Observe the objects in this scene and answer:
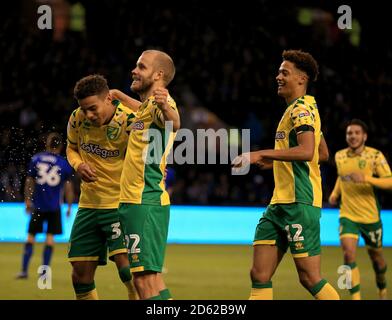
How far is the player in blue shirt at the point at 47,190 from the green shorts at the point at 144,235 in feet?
15.9

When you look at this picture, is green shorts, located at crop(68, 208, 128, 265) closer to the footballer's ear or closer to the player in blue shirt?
the footballer's ear

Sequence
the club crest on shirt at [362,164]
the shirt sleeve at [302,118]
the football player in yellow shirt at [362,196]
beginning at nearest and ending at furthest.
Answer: the shirt sleeve at [302,118], the football player in yellow shirt at [362,196], the club crest on shirt at [362,164]

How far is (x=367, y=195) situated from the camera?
8.94 m

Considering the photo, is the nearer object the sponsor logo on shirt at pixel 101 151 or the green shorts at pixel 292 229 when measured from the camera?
the green shorts at pixel 292 229

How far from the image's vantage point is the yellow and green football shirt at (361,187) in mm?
8836

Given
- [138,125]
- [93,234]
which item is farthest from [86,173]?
[138,125]

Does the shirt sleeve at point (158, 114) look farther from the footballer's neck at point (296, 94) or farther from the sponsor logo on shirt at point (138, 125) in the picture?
the footballer's neck at point (296, 94)

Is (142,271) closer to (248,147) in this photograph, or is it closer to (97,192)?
(97,192)

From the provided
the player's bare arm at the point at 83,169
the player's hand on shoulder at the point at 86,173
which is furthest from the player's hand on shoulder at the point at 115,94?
the player's hand on shoulder at the point at 86,173

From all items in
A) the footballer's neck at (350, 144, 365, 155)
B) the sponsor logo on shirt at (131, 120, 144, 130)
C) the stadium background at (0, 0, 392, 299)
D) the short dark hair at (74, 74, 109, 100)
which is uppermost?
the stadium background at (0, 0, 392, 299)

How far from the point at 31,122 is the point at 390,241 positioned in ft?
24.0

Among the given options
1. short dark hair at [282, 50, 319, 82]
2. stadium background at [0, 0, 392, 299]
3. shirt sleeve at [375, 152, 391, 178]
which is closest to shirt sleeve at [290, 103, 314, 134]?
short dark hair at [282, 50, 319, 82]

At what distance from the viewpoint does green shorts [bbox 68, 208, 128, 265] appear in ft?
19.9
